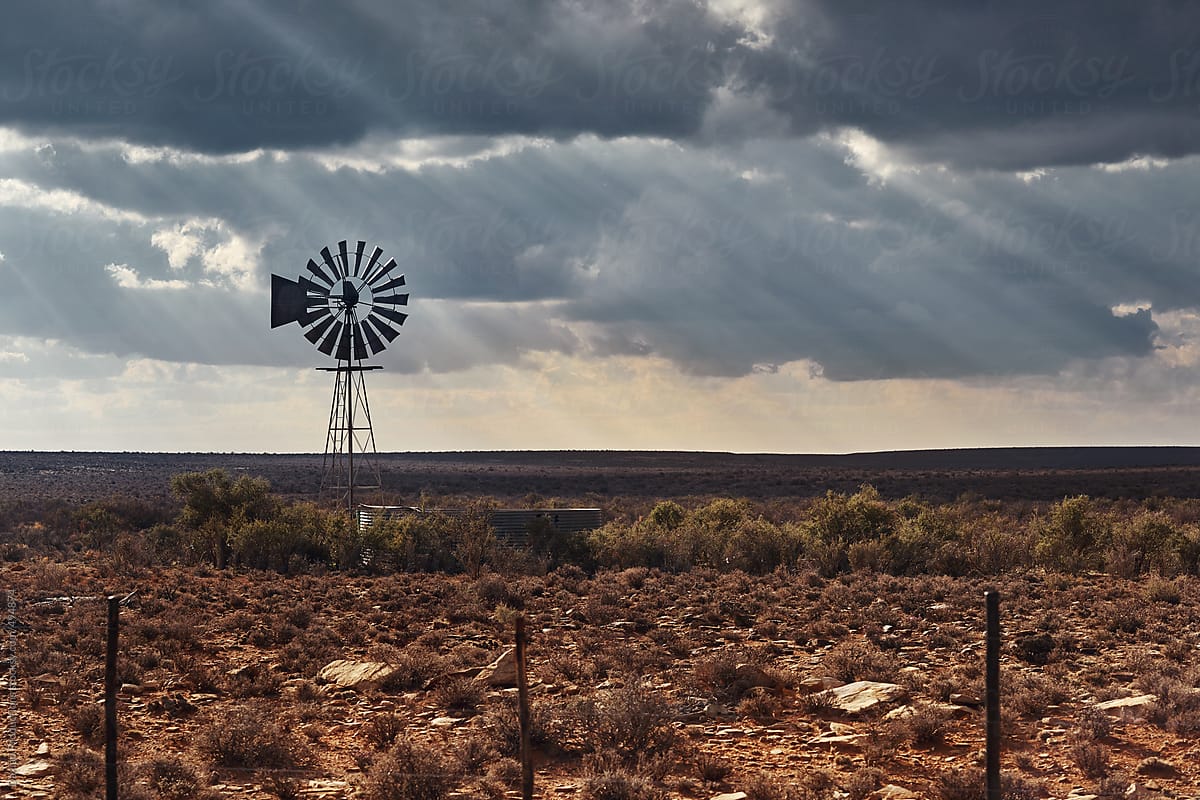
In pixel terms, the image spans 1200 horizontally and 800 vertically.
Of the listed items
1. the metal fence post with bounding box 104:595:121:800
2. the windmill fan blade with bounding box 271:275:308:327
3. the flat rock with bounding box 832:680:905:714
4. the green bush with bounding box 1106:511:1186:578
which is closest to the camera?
the metal fence post with bounding box 104:595:121:800

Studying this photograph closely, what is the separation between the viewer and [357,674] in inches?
693

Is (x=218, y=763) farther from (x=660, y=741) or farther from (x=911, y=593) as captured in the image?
(x=911, y=593)

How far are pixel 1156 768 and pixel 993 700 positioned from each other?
391 cm

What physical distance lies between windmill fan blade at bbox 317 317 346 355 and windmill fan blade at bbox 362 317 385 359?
72 centimetres

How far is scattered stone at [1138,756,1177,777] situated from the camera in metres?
12.8

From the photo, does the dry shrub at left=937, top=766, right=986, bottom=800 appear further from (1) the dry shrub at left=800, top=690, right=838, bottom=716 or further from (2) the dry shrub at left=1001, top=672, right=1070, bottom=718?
(1) the dry shrub at left=800, top=690, right=838, bottom=716

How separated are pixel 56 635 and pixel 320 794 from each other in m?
9.46

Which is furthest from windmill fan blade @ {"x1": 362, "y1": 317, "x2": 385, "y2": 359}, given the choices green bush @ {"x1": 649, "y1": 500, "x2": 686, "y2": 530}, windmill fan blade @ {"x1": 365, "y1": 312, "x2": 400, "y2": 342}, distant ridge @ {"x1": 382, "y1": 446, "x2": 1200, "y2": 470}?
distant ridge @ {"x1": 382, "y1": 446, "x2": 1200, "y2": 470}

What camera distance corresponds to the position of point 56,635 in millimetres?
19797

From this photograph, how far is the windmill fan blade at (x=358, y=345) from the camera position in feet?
118

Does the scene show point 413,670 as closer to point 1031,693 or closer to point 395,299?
point 1031,693

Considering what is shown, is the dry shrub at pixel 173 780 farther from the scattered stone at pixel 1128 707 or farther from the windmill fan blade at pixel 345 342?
the windmill fan blade at pixel 345 342

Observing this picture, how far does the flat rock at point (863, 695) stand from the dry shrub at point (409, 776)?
562 centimetres

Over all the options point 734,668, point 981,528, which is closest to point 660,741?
point 734,668
